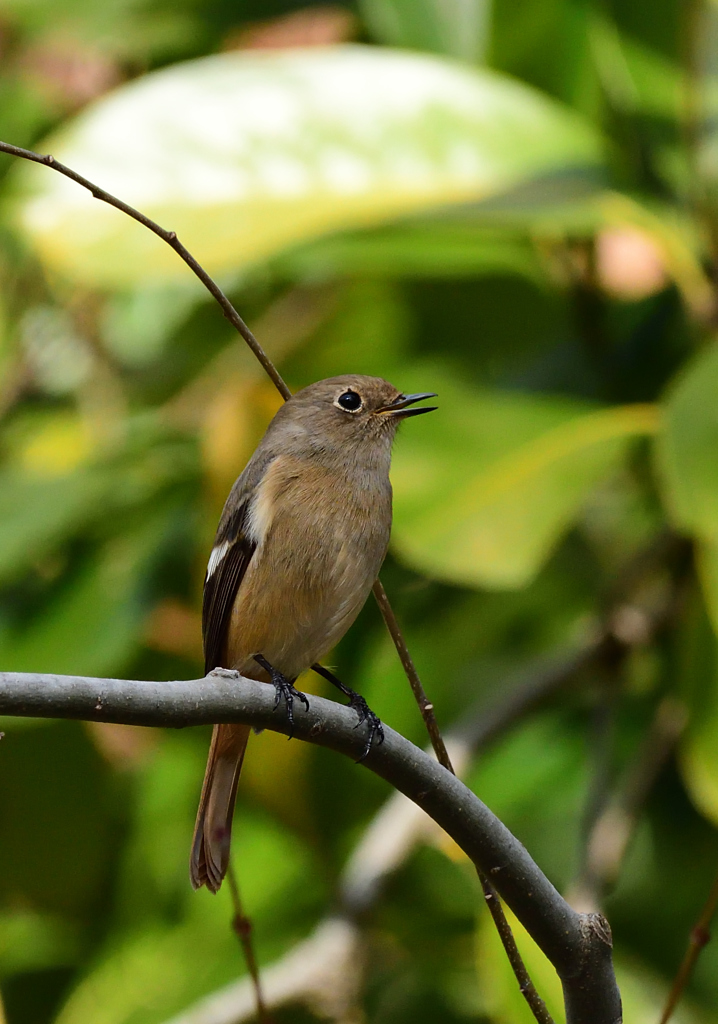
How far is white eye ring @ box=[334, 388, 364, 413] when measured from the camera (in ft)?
9.73

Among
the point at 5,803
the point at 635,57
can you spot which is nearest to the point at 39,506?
the point at 5,803

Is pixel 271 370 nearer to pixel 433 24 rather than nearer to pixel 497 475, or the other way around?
pixel 497 475

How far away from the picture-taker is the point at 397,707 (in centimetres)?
411

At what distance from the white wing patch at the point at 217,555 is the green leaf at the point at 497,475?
0.47 meters

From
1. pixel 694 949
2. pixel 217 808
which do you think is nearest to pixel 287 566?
pixel 217 808

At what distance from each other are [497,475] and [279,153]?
4.00 ft

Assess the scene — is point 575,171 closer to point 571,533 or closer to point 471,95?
point 471,95

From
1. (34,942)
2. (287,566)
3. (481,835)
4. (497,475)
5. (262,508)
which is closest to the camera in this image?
(481,835)

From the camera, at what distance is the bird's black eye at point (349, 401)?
2967 mm

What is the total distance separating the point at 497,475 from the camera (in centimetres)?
335

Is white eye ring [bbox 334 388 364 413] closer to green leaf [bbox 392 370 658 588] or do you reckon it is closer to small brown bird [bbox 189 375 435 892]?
small brown bird [bbox 189 375 435 892]

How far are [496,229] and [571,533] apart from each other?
115cm

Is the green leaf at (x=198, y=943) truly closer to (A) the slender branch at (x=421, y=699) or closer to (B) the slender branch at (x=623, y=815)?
(B) the slender branch at (x=623, y=815)

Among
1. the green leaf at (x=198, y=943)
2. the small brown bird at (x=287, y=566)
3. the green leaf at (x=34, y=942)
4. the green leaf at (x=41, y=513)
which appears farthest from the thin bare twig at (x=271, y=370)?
the green leaf at (x=34, y=942)
